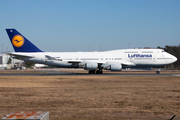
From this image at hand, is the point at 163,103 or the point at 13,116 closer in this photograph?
the point at 13,116

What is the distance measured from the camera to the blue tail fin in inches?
1679

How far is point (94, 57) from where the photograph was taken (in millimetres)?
41469

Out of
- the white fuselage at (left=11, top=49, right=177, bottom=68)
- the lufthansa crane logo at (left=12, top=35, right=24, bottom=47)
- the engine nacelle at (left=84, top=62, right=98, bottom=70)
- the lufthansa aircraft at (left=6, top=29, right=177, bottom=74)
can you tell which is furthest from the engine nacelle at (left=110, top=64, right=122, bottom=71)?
the lufthansa crane logo at (left=12, top=35, right=24, bottom=47)

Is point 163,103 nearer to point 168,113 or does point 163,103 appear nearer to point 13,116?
point 168,113

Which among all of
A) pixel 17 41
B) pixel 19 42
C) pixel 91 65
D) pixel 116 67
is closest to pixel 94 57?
pixel 91 65

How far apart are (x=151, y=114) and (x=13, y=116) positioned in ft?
20.3

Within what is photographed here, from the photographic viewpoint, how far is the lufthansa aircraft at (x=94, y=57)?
40.4 metres

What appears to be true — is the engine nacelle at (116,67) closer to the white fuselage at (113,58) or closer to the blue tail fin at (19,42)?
the white fuselage at (113,58)

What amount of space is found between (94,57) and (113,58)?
3490mm

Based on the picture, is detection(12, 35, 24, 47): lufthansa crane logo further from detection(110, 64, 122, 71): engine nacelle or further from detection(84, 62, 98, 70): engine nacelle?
detection(110, 64, 122, 71): engine nacelle

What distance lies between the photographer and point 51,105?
Answer: 38.6ft

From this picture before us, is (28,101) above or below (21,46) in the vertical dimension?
below

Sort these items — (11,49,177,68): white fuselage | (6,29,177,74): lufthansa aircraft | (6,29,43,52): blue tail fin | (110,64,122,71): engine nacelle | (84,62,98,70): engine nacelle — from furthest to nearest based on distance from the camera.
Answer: (6,29,43,52): blue tail fin, (11,49,177,68): white fuselage, (6,29,177,74): lufthansa aircraft, (84,62,98,70): engine nacelle, (110,64,122,71): engine nacelle

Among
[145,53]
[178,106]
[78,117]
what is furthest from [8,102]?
[145,53]
